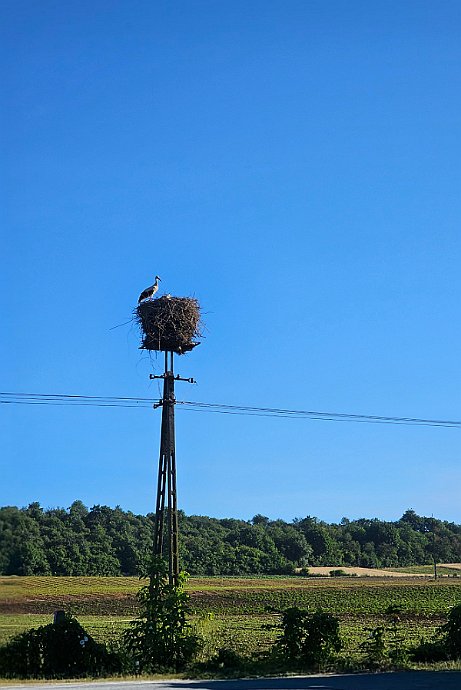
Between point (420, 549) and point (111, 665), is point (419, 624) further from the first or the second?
point (420, 549)

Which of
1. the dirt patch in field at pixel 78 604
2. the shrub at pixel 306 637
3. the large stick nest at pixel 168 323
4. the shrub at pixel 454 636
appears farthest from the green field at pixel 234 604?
the large stick nest at pixel 168 323

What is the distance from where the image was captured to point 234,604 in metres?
57.2

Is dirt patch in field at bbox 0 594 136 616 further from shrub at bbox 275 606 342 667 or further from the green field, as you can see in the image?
shrub at bbox 275 606 342 667

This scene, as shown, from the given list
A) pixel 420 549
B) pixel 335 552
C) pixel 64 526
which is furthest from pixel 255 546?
pixel 64 526

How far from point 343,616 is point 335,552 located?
81.5 metres

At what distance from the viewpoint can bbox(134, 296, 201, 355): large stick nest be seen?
22.5 metres

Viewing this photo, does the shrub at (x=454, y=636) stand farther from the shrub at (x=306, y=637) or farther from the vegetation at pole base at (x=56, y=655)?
the vegetation at pole base at (x=56, y=655)

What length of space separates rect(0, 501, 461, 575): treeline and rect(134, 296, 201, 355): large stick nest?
584 centimetres

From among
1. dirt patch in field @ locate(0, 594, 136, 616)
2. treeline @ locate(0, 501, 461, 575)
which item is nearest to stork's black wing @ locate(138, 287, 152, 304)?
treeline @ locate(0, 501, 461, 575)

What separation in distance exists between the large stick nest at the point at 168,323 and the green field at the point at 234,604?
24.0ft

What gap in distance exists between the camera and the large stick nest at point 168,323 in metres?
22.5

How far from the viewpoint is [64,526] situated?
63969 mm

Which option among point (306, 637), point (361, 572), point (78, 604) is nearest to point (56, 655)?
point (306, 637)

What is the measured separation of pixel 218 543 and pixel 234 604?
44433 millimetres
